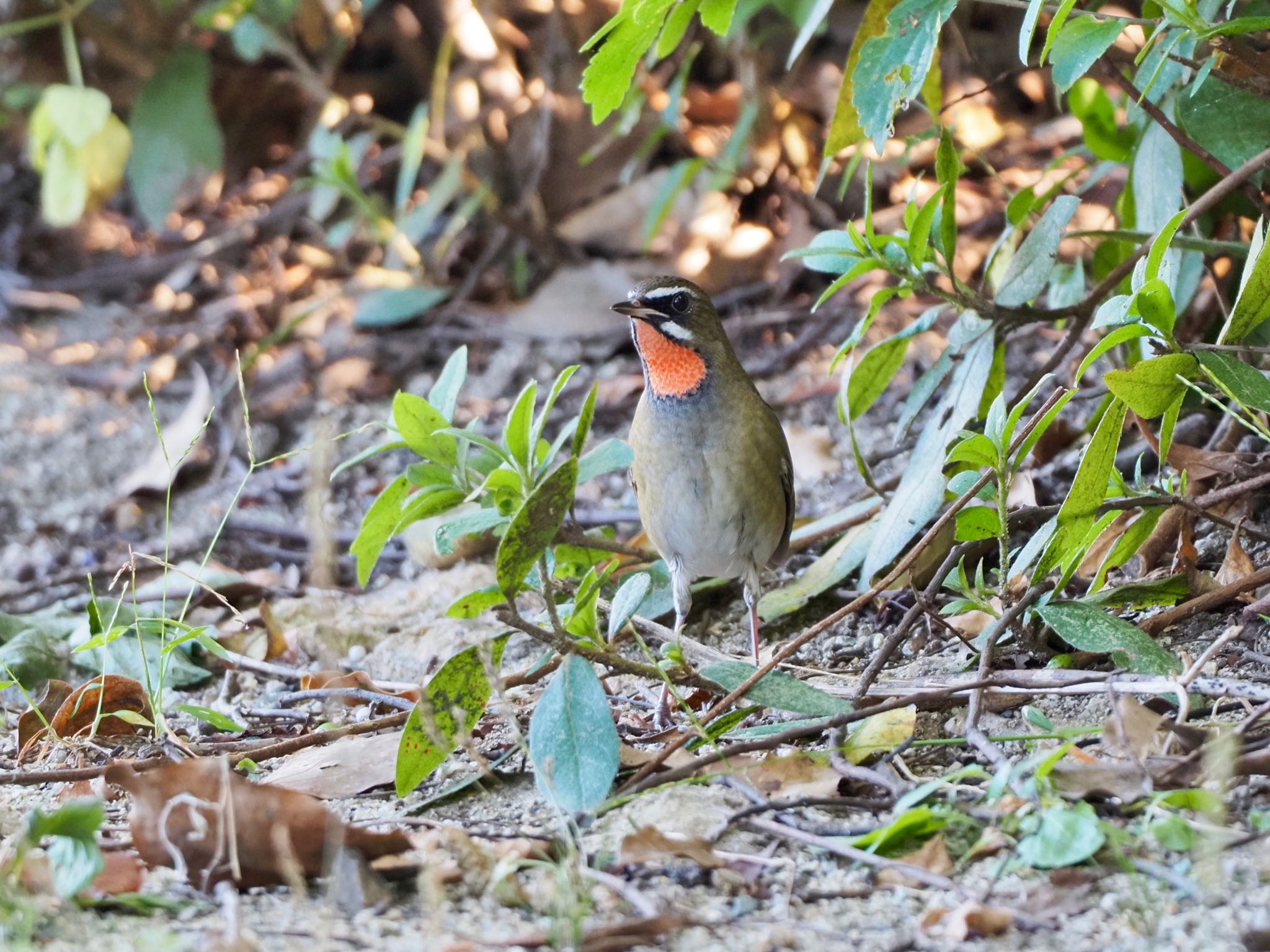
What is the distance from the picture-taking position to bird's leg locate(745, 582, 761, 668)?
14.9 ft

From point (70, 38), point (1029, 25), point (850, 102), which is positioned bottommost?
point (850, 102)

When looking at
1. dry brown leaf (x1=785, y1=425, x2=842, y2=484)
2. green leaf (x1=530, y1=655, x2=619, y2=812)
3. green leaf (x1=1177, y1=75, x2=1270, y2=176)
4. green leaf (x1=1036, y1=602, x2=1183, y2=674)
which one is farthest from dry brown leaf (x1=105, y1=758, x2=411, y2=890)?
dry brown leaf (x1=785, y1=425, x2=842, y2=484)

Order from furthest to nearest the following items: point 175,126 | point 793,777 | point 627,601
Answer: point 175,126
point 627,601
point 793,777

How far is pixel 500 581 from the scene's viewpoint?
10.0 feet

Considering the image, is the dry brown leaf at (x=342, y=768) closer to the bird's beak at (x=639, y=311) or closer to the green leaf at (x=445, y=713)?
the green leaf at (x=445, y=713)

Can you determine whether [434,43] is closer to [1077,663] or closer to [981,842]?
[1077,663]

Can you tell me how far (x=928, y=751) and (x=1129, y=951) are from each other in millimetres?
998

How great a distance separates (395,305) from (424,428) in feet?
13.5

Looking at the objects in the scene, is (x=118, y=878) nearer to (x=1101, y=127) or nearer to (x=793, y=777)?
(x=793, y=777)

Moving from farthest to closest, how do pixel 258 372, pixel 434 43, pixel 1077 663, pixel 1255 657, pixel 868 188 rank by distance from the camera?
pixel 434 43, pixel 258 372, pixel 868 188, pixel 1077 663, pixel 1255 657

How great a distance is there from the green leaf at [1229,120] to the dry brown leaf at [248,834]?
2.93 metres

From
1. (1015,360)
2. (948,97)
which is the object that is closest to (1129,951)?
(1015,360)

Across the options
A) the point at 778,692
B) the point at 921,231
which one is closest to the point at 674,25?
the point at 921,231

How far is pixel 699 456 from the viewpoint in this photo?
4645mm
